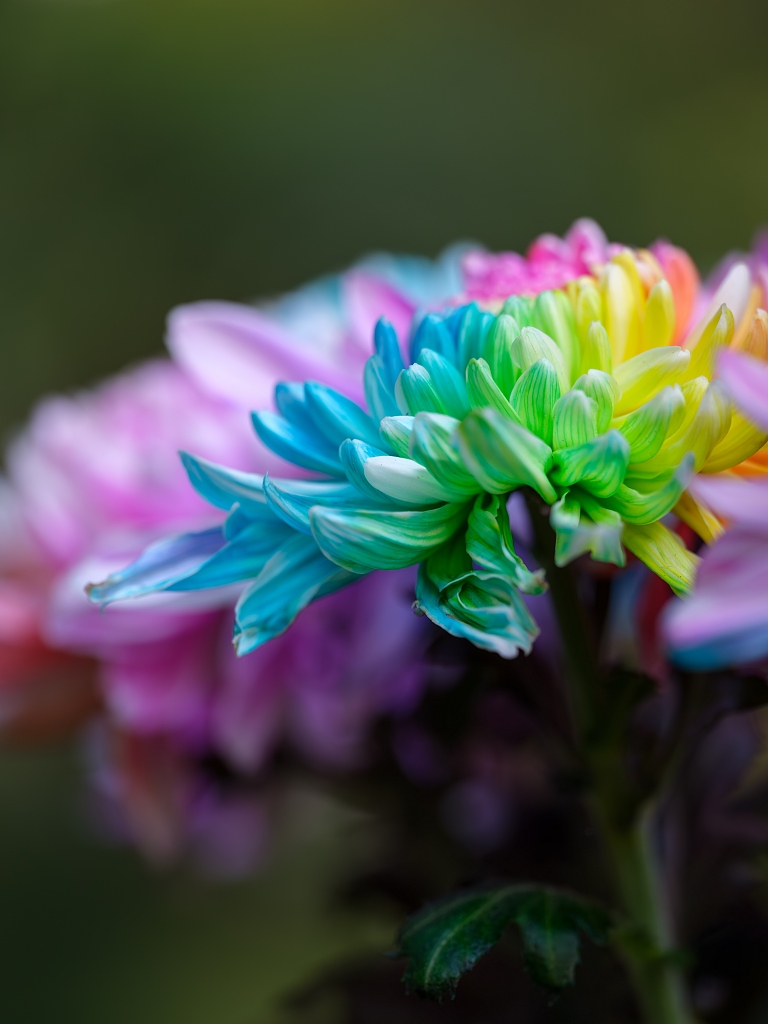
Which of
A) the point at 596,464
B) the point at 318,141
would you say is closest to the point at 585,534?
the point at 596,464

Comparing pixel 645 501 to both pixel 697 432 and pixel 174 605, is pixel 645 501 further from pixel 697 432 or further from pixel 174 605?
pixel 174 605

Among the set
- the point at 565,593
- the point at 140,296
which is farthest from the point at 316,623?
the point at 140,296

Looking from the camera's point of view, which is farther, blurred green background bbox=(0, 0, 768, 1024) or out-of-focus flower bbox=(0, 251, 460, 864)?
blurred green background bbox=(0, 0, 768, 1024)

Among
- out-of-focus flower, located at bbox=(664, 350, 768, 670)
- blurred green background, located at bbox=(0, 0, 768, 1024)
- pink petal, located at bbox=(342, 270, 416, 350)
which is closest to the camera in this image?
out-of-focus flower, located at bbox=(664, 350, 768, 670)

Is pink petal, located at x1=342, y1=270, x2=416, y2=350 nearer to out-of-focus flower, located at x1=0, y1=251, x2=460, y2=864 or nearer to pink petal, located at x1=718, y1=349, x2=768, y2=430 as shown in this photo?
out-of-focus flower, located at x1=0, y1=251, x2=460, y2=864

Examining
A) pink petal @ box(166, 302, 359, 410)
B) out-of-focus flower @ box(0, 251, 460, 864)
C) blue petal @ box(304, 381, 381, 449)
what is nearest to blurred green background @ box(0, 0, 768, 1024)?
out-of-focus flower @ box(0, 251, 460, 864)

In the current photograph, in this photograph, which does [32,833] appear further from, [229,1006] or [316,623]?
[316,623]

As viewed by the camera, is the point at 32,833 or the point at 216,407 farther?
the point at 32,833
